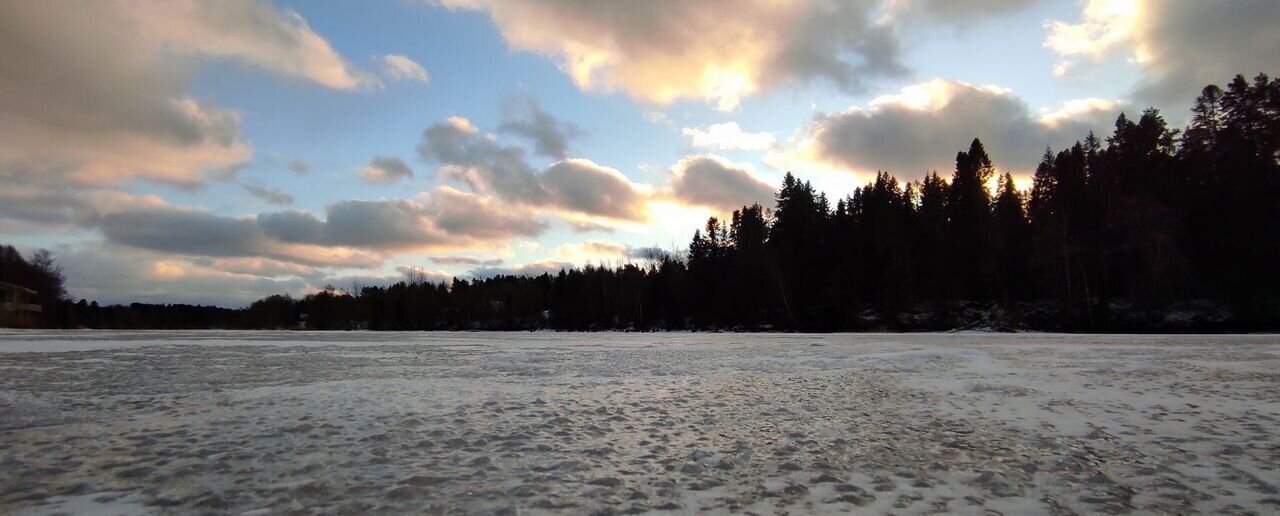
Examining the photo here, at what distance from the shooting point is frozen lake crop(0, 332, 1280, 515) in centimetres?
574

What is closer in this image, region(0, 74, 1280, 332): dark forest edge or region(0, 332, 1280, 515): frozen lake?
region(0, 332, 1280, 515): frozen lake

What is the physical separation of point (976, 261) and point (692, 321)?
40.9 metres

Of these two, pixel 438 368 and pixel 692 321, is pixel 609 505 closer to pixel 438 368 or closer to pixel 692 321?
pixel 438 368

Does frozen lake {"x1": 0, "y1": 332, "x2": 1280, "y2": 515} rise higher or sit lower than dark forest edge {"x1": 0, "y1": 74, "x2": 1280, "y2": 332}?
lower

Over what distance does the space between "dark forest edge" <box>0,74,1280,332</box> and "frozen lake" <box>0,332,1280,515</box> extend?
4640cm

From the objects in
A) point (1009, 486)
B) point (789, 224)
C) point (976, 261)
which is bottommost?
point (1009, 486)

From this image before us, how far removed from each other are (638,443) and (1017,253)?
7312cm

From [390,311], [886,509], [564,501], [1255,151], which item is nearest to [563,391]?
[564,501]

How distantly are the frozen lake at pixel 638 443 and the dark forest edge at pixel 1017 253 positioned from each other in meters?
46.4

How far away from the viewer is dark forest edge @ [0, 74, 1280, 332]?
166ft

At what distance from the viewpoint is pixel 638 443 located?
8.23m

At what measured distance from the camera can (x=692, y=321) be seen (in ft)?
313

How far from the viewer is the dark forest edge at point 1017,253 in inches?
1989

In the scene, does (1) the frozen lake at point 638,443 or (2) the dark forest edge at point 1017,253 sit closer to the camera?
(1) the frozen lake at point 638,443
